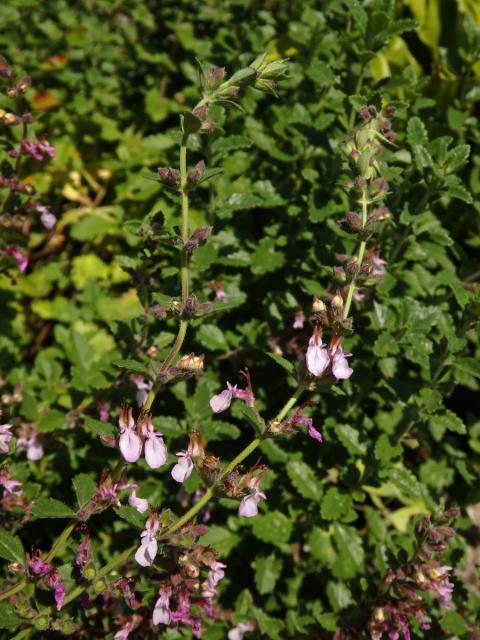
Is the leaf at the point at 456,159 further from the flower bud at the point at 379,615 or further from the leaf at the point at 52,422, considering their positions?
the leaf at the point at 52,422

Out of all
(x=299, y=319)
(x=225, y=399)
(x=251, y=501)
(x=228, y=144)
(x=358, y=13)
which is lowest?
(x=299, y=319)

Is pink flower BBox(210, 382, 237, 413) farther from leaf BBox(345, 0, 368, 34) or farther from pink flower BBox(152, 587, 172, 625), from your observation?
leaf BBox(345, 0, 368, 34)

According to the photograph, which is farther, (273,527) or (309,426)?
(273,527)

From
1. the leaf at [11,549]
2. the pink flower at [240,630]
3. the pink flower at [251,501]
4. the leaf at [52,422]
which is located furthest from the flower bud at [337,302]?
the pink flower at [240,630]

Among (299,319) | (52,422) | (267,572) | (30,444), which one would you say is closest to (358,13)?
(299,319)

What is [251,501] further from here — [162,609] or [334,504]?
[334,504]

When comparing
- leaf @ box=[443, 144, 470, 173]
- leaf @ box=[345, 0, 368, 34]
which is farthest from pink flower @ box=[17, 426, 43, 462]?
leaf @ box=[345, 0, 368, 34]

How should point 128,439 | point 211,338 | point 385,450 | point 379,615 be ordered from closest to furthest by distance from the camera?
point 128,439
point 379,615
point 385,450
point 211,338
